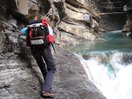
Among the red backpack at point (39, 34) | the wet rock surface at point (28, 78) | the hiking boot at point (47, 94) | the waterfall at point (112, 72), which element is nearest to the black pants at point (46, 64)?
the hiking boot at point (47, 94)

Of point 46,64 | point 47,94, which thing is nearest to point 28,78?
point 46,64

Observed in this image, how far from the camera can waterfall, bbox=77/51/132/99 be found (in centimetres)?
1589

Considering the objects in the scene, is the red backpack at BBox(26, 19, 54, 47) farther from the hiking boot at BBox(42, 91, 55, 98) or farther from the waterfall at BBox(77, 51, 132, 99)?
the waterfall at BBox(77, 51, 132, 99)

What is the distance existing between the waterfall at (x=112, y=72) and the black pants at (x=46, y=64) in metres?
5.47

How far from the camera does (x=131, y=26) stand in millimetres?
32406

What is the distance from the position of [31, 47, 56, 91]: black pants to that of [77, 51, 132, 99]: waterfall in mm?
5475

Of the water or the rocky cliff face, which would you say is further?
the water

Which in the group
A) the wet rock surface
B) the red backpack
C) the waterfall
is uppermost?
the red backpack

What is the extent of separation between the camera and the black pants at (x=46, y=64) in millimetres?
9419

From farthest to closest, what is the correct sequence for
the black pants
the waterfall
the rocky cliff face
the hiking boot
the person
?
1. the waterfall
2. the rocky cliff face
3. the black pants
4. the person
5. the hiking boot

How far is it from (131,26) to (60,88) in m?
23.4

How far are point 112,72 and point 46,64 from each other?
8507 millimetres

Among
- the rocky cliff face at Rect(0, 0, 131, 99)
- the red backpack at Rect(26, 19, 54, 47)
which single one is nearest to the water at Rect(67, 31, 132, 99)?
the rocky cliff face at Rect(0, 0, 131, 99)

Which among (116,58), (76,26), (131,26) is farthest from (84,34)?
(116,58)
